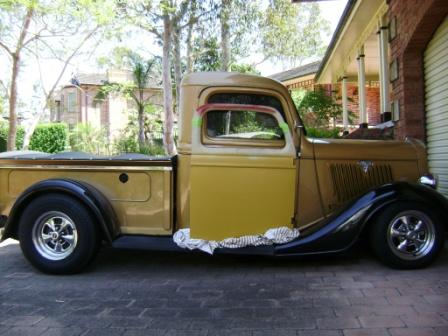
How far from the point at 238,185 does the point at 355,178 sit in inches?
52.9

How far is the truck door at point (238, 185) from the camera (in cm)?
504

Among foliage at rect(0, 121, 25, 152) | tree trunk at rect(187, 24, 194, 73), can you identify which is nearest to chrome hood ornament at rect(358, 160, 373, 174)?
tree trunk at rect(187, 24, 194, 73)

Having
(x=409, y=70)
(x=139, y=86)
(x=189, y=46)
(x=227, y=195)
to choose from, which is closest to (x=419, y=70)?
(x=409, y=70)

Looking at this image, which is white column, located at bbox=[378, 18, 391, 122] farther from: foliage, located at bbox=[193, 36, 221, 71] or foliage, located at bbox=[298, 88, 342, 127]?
foliage, located at bbox=[193, 36, 221, 71]

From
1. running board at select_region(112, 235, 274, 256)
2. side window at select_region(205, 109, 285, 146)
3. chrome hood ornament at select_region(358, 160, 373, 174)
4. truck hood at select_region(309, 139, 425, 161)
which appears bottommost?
running board at select_region(112, 235, 274, 256)

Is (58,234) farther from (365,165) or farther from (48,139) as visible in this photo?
(48,139)

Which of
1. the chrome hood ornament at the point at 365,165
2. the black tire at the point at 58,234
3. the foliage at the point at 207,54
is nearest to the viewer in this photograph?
the black tire at the point at 58,234

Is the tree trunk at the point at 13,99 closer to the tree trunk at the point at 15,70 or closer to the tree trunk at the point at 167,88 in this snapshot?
the tree trunk at the point at 15,70

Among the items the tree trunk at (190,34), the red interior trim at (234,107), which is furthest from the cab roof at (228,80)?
the tree trunk at (190,34)

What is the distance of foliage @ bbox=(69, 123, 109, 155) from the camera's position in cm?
2584

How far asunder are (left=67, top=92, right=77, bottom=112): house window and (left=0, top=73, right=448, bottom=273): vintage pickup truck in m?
38.4

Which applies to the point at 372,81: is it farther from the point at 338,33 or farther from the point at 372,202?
the point at 372,202

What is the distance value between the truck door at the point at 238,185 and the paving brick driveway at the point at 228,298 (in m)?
0.52

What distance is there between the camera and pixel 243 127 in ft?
17.2
